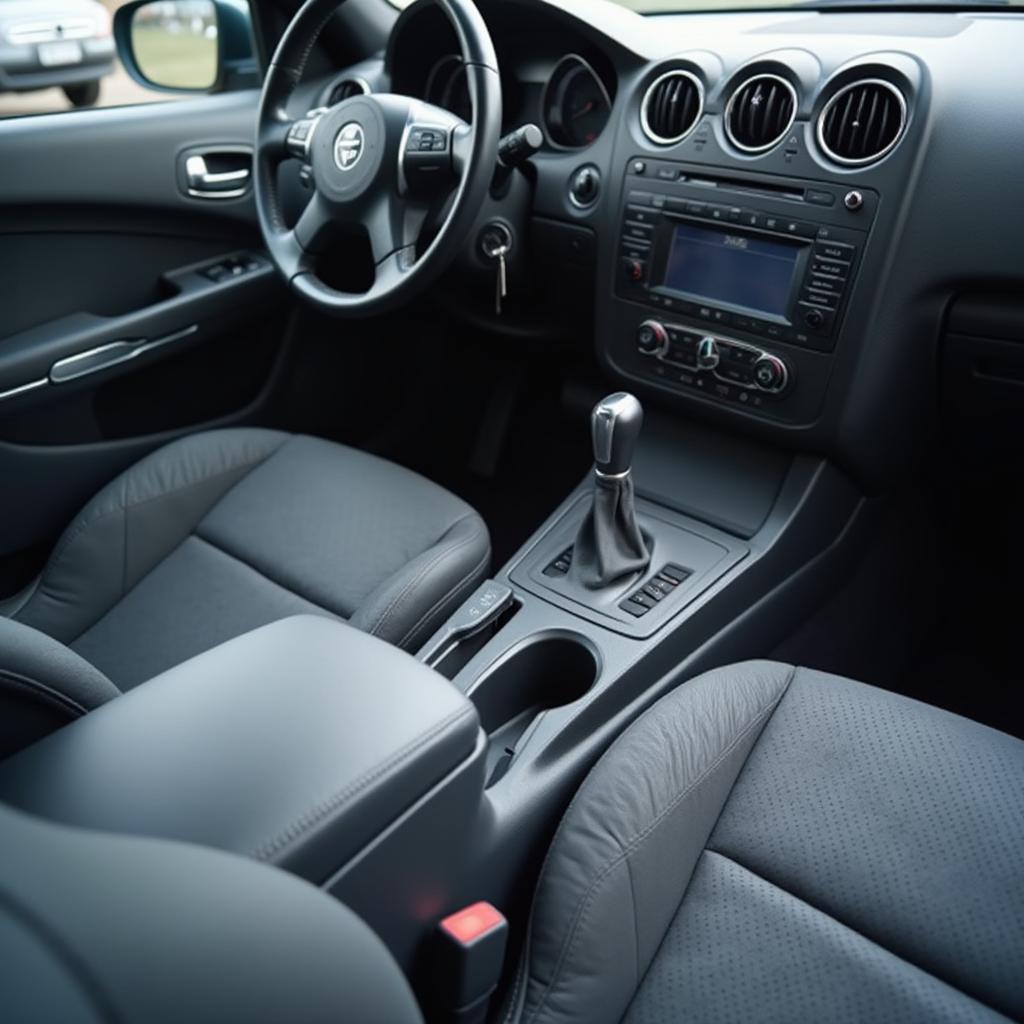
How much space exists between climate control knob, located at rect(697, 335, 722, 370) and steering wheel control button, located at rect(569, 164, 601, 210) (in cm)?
31

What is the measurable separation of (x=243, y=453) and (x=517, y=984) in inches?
38.8

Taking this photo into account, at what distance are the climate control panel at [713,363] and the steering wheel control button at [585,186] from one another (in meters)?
0.22

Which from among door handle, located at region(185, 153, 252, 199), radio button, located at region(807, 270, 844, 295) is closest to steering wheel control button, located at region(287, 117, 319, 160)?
door handle, located at region(185, 153, 252, 199)

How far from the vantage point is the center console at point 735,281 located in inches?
53.8

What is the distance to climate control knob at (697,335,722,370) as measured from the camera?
4.97ft

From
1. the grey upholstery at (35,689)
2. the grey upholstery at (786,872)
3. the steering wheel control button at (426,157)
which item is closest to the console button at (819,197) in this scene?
the steering wheel control button at (426,157)

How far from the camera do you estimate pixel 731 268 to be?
58.1 inches

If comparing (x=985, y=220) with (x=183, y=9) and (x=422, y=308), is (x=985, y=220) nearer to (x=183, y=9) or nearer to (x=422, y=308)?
(x=422, y=308)

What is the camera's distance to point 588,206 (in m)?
1.65

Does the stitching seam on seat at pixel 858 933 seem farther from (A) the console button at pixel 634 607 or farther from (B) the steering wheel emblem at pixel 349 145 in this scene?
(B) the steering wheel emblem at pixel 349 145

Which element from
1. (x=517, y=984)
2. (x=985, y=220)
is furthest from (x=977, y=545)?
(x=517, y=984)

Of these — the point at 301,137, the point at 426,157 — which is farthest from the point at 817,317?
the point at 301,137

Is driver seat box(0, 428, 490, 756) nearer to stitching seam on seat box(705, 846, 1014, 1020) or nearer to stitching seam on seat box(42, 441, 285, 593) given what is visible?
stitching seam on seat box(42, 441, 285, 593)

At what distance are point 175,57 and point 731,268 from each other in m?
1.36
